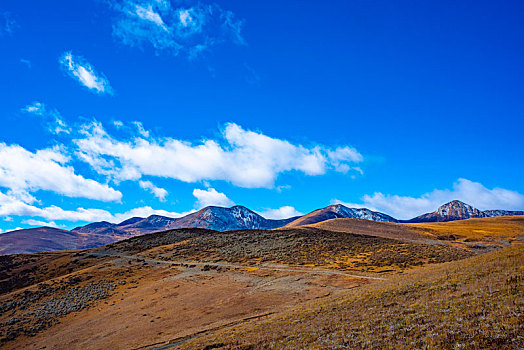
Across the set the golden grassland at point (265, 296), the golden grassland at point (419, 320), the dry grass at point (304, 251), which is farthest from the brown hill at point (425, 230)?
the golden grassland at point (419, 320)

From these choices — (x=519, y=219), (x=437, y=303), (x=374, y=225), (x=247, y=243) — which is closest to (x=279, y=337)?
(x=437, y=303)

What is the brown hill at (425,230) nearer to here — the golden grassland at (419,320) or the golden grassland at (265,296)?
the golden grassland at (265,296)

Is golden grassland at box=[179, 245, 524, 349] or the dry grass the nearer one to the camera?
golden grassland at box=[179, 245, 524, 349]

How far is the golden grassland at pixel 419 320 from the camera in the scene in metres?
11.1

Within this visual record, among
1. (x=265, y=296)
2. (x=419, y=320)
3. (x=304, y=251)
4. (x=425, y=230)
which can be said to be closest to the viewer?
(x=419, y=320)

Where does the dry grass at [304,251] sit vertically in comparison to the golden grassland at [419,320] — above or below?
above

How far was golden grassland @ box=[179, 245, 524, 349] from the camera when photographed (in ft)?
36.5

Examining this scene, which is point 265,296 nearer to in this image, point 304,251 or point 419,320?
point 419,320

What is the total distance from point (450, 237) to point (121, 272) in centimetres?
10174

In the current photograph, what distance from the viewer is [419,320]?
13.9 m

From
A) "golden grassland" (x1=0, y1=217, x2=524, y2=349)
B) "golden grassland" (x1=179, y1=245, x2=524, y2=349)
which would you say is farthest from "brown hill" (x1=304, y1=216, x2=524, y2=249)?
"golden grassland" (x1=179, y1=245, x2=524, y2=349)

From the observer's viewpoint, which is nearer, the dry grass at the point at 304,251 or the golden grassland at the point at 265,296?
the golden grassland at the point at 265,296

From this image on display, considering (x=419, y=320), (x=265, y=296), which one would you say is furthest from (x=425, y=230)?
(x=419, y=320)

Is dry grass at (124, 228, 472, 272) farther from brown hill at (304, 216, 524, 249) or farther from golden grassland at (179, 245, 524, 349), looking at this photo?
brown hill at (304, 216, 524, 249)
